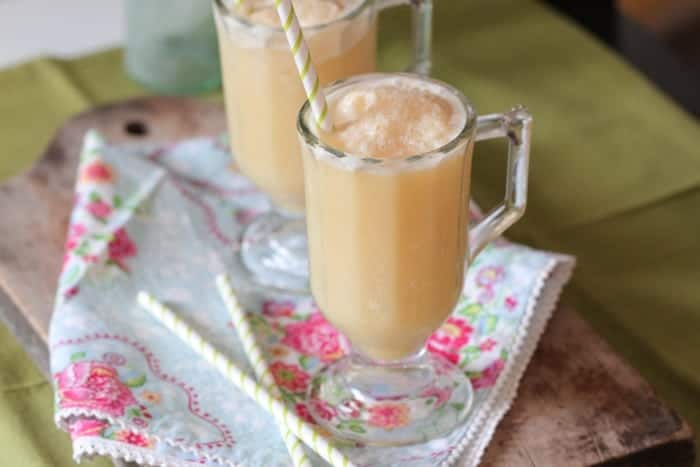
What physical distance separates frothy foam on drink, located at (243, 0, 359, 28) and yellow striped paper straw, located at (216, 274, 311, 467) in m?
0.25

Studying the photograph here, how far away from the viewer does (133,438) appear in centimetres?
90

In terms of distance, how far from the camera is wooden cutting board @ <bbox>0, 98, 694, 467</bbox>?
91 cm

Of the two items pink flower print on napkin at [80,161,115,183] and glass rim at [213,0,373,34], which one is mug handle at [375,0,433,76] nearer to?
glass rim at [213,0,373,34]

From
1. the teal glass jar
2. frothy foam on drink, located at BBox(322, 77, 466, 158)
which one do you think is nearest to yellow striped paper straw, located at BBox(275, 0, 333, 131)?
frothy foam on drink, located at BBox(322, 77, 466, 158)

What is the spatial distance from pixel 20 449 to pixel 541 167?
69 centimetres

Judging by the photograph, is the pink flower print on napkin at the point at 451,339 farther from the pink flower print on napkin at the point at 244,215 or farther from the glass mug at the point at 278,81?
the pink flower print on napkin at the point at 244,215

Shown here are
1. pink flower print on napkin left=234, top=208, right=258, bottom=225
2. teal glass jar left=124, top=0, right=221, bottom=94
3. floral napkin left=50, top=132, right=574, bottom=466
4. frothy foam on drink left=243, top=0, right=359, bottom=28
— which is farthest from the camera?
teal glass jar left=124, top=0, right=221, bottom=94

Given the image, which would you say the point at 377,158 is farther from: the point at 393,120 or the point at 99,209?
the point at 99,209

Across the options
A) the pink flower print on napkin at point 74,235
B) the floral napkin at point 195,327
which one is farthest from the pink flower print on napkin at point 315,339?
the pink flower print on napkin at point 74,235

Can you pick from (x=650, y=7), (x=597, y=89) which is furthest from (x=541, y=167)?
(x=650, y=7)

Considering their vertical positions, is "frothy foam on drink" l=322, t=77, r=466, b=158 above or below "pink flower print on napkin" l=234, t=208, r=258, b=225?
above

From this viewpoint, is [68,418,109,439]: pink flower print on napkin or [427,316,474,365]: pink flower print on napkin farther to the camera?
[427,316,474,365]: pink flower print on napkin

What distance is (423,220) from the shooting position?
847 mm

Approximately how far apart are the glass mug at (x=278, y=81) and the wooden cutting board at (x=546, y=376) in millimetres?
217
